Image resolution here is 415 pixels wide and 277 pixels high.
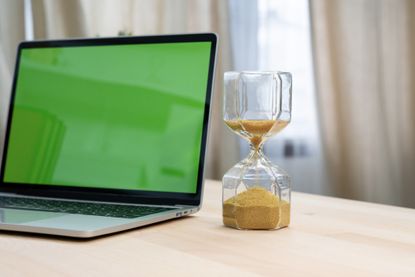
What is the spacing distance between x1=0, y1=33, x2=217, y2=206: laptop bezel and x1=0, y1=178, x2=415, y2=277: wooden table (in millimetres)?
56

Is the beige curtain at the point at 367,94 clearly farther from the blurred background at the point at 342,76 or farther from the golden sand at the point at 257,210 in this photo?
the golden sand at the point at 257,210

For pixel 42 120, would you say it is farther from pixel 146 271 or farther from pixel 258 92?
pixel 146 271

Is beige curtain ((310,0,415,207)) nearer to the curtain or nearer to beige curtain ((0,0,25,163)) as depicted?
the curtain

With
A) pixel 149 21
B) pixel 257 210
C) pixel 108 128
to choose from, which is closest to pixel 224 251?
pixel 257 210

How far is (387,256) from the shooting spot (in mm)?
646

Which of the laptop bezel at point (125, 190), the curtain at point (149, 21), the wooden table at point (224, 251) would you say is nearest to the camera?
the wooden table at point (224, 251)

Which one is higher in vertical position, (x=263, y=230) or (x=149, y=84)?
(x=149, y=84)

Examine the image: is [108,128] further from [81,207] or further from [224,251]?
[224,251]

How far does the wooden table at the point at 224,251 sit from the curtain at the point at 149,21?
859 mm

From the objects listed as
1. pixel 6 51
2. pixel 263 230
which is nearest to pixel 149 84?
pixel 263 230

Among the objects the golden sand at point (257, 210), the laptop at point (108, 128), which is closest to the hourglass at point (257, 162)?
the golden sand at point (257, 210)

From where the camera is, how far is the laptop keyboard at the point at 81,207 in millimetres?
833

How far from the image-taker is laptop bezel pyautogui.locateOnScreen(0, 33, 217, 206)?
91cm

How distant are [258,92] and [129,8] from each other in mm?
1233
